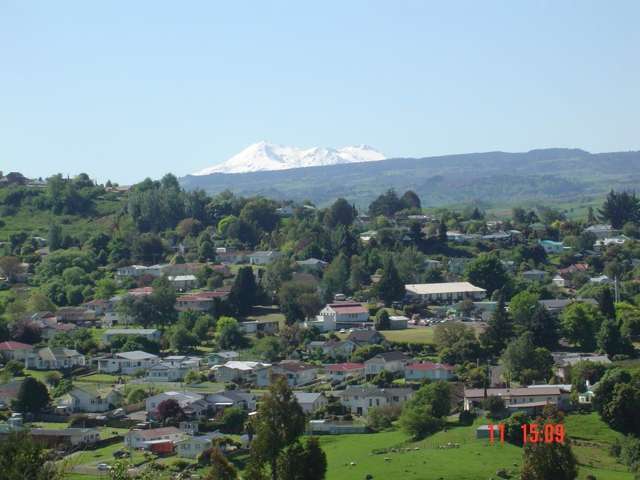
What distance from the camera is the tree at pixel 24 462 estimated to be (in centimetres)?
2072

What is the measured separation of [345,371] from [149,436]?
9.67 meters

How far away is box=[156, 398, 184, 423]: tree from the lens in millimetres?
36062

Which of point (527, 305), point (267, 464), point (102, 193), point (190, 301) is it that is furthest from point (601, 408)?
point (102, 193)

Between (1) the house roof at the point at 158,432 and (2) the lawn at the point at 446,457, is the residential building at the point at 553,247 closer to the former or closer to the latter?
(2) the lawn at the point at 446,457

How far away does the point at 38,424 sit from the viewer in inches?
1457

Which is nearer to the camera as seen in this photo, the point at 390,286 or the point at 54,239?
the point at 390,286

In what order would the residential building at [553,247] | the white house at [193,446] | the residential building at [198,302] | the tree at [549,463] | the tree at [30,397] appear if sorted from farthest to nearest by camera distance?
the residential building at [553,247] → the residential building at [198,302] → the tree at [30,397] → the white house at [193,446] → the tree at [549,463]

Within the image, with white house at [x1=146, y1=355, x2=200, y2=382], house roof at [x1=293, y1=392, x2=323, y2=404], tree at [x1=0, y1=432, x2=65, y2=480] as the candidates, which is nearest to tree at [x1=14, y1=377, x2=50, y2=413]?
white house at [x1=146, y1=355, x2=200, y2=382]

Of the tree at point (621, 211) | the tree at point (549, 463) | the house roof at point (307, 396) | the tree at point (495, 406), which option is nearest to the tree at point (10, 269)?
the house roof at point (307, 396)

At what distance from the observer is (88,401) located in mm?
38812

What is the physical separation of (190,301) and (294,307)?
485 centimetres

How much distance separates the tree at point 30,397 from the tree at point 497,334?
15.0 meters

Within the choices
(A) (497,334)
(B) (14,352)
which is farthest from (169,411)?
(A) (497,334)

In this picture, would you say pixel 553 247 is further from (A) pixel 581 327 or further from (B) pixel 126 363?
(B) pixel 126 363
